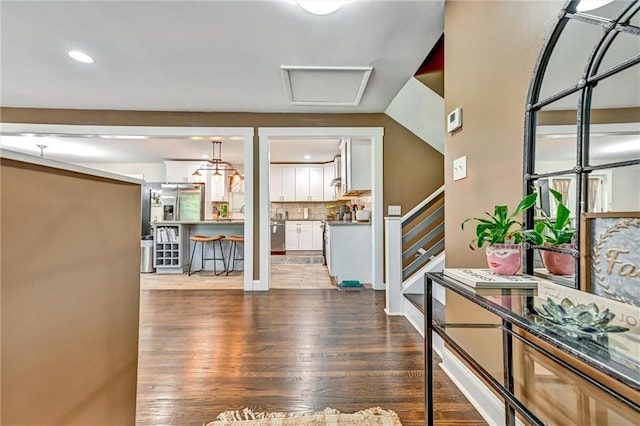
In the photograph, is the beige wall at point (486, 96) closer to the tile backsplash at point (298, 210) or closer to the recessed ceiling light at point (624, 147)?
the recessed ceiling light at point (624, 147)

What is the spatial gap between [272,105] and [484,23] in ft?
8.91

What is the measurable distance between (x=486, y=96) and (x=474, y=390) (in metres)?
1.54

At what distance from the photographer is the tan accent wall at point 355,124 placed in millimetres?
3979

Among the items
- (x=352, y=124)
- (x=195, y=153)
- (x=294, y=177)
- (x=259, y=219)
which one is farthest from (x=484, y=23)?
(x=294, y=177)

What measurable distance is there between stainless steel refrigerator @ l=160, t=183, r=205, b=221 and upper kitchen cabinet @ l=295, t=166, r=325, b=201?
266 cm

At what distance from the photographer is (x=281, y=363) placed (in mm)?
2006

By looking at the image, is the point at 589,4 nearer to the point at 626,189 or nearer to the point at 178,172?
the point at 626,189

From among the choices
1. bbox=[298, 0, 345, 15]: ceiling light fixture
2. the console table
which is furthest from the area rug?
bbox=[298, 0, 345, 15]: ceiling light fixture

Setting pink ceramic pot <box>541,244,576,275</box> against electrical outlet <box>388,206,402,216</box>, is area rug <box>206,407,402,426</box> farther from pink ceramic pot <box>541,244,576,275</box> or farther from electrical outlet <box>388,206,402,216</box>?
electrical outlet <box>388,206,402,216</box>

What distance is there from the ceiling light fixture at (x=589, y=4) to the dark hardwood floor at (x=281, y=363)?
1.73m

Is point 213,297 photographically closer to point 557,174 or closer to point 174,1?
point 174,1

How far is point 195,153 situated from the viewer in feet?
21.8

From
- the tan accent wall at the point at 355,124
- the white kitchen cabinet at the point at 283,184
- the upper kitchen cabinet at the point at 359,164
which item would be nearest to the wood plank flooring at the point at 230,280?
the tan accent wall at the point at 355,124

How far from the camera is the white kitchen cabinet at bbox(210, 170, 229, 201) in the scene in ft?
24.6
